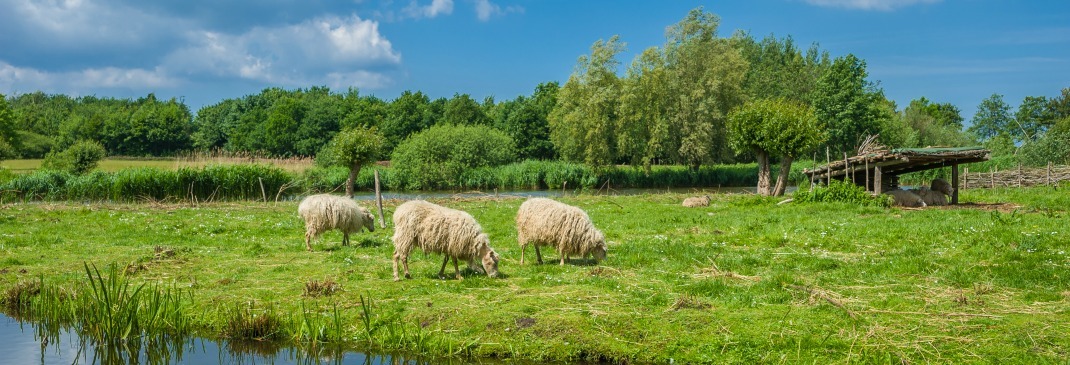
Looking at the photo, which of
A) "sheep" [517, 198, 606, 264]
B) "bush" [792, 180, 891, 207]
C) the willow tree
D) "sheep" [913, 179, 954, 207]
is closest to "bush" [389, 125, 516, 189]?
the willow tree

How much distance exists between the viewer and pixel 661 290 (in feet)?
41.6

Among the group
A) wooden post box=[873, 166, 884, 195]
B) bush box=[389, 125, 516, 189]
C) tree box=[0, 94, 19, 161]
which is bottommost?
wooden post box=[873, 166, 884, 195]

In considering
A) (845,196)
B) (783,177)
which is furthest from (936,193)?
(783,177)

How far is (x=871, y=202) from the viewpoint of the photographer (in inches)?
1091

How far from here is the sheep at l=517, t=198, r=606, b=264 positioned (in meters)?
15.3

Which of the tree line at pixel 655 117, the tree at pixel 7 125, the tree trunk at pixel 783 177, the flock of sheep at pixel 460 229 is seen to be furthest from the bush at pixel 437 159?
the tree at pixel 7 125

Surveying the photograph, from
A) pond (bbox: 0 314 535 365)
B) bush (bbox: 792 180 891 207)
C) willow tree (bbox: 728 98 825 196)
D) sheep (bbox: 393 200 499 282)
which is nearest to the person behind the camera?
pond (bbox: 0 314 535 365)

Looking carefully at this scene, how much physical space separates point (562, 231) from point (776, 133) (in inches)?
1082

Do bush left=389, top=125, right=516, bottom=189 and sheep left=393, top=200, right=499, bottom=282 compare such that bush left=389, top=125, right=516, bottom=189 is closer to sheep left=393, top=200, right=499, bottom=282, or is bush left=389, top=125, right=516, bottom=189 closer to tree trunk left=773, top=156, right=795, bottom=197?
tree trunk left=773, top=156, right=795, bottom=197

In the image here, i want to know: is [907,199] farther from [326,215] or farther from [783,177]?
[326,215]

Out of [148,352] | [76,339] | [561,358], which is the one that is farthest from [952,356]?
[76,339]

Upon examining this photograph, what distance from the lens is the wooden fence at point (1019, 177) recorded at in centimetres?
4659

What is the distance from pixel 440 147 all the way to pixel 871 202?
38459mm

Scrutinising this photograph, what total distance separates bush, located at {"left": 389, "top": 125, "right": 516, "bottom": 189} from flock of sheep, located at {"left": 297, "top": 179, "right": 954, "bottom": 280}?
1542 inches
